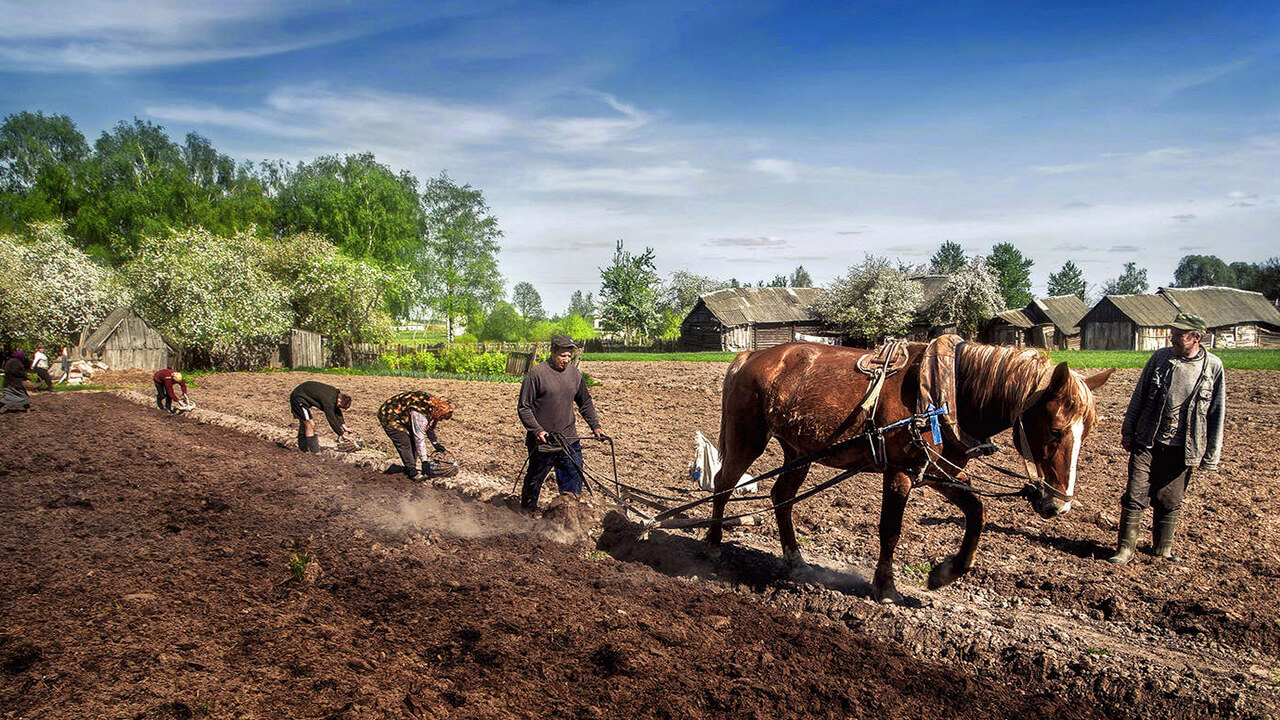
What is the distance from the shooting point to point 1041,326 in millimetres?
53250

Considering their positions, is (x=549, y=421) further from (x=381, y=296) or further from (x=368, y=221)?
(x=368, y=221)

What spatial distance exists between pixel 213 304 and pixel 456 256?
27532 millimetres

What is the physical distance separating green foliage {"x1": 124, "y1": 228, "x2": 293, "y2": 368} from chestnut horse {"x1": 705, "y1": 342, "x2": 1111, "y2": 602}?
3114cm

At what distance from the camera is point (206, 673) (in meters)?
4.20

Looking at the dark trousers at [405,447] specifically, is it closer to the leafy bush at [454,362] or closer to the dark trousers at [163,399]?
the dark trousers at [163,399]

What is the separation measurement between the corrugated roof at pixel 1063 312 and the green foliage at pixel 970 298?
204 inches

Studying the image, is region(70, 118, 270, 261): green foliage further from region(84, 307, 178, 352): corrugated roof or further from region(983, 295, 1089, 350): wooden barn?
region(983, 295, 1089, 350): wooden barn

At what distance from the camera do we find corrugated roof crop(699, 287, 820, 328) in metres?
53.5

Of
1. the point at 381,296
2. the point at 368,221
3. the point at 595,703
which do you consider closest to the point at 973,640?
the point at 595,703

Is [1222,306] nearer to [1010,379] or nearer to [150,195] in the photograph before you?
[1010,379]

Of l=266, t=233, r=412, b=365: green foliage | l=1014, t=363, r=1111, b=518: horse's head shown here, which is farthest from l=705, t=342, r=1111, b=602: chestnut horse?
l=266, t=233, r=412, b=365: green foliage

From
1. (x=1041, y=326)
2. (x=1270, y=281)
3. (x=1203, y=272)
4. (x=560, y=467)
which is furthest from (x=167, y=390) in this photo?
(x=1203, y=272)

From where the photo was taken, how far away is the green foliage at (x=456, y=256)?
2264 inches

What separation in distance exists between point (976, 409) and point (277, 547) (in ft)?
19.6
